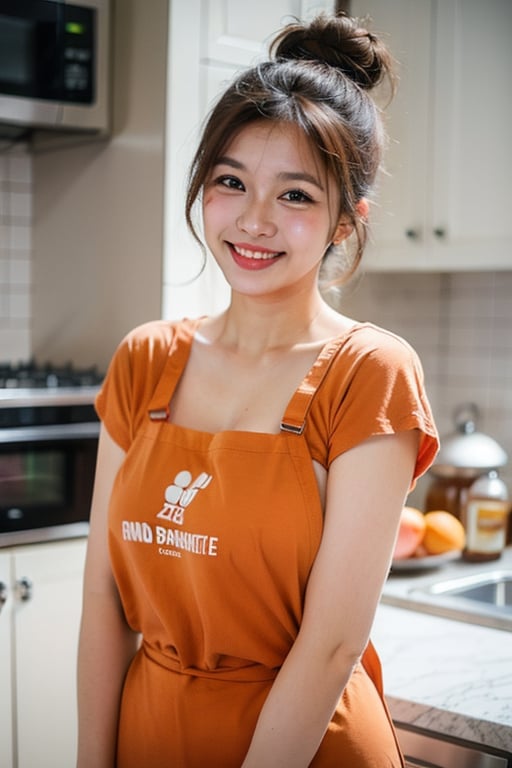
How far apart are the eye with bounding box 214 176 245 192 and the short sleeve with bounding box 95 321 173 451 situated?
24 cm

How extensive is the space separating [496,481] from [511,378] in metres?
0.45

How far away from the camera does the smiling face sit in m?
1.16

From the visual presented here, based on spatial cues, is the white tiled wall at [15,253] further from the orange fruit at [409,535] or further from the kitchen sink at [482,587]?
the kitchen sink at [482,587]

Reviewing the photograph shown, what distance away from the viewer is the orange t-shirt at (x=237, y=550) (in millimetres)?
1097

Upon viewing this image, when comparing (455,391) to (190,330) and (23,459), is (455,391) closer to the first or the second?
(23,459)

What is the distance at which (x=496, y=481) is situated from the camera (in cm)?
205

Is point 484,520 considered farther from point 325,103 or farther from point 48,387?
point 325,103

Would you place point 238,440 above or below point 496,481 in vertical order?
above

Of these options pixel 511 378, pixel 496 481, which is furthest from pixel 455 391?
pixel 496 481

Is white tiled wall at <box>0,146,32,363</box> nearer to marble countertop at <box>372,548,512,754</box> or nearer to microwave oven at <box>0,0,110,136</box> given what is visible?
microwave oven at <box>0,0,110,136</box>

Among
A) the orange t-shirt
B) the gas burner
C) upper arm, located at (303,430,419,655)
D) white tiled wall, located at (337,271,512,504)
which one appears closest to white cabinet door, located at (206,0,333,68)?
white tiled wall, located at (337,271,512,504)

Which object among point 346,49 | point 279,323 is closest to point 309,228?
point 279,323

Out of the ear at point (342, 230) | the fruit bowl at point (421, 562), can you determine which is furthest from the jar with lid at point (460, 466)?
the ear at point (342, 230)

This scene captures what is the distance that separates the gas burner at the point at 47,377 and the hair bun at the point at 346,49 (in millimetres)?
981
